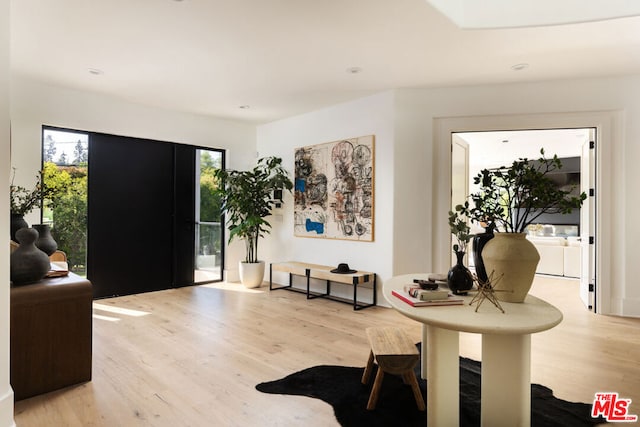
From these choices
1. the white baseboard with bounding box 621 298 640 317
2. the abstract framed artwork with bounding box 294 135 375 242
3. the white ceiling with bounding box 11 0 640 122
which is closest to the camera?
the white ceiling with bounding box 11 0 640 122

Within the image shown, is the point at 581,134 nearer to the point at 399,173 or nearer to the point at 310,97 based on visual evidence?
the point at 399,173

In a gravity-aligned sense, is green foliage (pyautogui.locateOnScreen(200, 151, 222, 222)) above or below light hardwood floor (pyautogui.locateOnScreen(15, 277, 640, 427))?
above

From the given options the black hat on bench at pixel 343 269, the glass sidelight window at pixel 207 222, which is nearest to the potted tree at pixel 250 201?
the glass sidelight window at pixel 207 222

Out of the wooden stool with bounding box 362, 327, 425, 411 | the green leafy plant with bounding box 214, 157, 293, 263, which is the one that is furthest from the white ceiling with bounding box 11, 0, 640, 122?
the wooden stool with bounding box 362, 327, 425, 411

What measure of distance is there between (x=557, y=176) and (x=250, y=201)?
7201 millimetres

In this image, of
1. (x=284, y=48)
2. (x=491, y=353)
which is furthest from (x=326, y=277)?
(x=491, y=353)

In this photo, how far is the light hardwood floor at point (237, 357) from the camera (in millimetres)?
2195

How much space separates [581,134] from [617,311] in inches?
146

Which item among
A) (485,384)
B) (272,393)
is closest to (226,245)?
(272,393)

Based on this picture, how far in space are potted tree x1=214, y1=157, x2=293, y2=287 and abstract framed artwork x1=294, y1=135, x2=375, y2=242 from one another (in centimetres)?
38

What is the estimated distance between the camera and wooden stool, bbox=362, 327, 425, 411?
6.89 feet

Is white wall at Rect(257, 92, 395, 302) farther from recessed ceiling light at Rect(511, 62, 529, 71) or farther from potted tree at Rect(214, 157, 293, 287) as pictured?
recessed ceiling light at Rect(511, 62, 529, 71)

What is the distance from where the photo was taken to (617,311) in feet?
13.9

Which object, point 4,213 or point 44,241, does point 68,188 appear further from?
point 4,213
